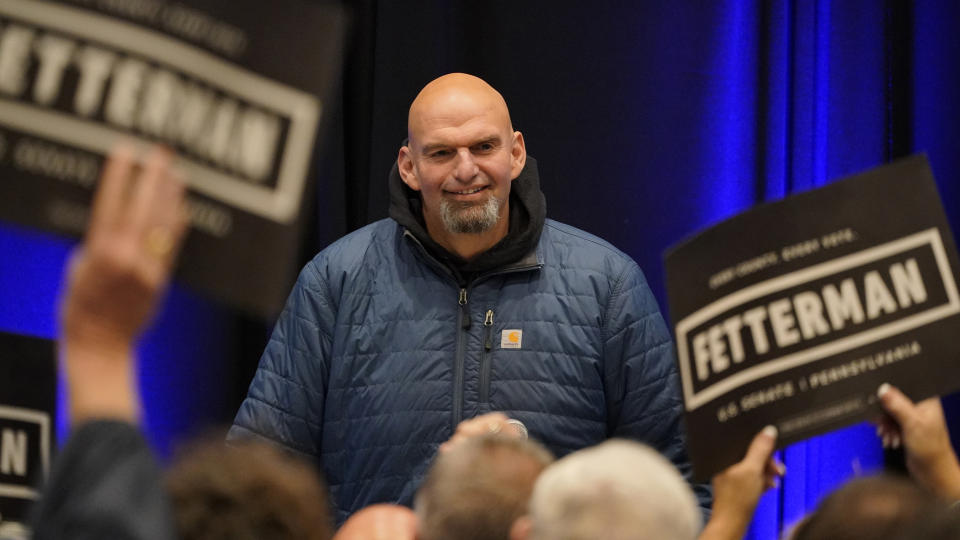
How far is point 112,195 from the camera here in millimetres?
1293

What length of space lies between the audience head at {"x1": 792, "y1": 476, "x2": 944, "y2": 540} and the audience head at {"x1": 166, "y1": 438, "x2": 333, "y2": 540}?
1.80 feet

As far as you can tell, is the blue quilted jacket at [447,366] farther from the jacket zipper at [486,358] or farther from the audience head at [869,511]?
the audience head at [869,511]

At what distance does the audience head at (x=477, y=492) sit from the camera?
60.7 inches

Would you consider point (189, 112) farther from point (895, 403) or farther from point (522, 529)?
point (895, 403)

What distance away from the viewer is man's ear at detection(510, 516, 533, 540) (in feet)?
4.76

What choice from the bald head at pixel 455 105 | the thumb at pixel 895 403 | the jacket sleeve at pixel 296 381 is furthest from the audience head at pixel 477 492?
the bald head at pixel 455 105

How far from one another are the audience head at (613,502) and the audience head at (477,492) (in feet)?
0.39

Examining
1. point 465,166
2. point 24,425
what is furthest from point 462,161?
point 24,425

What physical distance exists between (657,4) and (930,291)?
7.84 feet

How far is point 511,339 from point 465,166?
42cm

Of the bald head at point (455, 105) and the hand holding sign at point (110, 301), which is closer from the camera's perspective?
the hand holding sign at point (110, 301)

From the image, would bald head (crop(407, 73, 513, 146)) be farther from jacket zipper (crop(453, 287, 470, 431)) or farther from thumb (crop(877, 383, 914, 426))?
thumb (crop(877, 383, 914, 426))

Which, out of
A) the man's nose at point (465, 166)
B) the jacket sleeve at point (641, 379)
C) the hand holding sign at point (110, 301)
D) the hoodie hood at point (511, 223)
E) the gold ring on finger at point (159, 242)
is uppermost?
the man's nose at point (465, 166)

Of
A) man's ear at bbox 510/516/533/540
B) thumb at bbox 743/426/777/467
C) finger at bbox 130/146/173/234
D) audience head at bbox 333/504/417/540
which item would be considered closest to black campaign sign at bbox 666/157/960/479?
thumb at bbox 743/426/777/467
